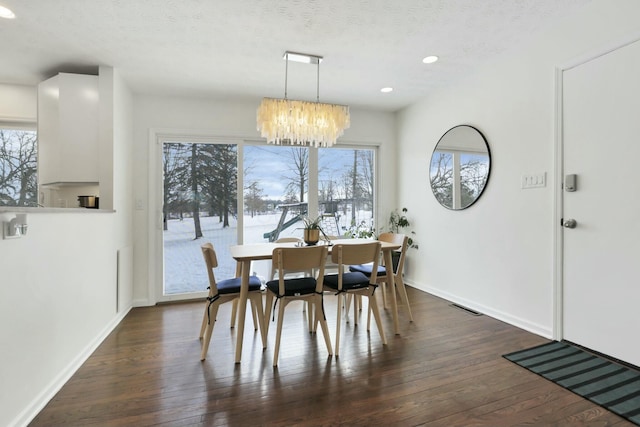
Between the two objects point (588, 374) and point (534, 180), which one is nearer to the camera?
point (588, 374)

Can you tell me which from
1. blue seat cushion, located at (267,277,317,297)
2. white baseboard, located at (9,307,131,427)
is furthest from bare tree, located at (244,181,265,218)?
white baseboard, located at (9,307,131,427)

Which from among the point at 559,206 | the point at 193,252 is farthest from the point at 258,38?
the point at 559,206

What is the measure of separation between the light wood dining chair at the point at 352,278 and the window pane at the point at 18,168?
338 cm

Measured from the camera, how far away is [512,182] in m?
2.99

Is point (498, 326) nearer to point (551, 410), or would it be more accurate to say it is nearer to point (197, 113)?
point (551, 410)

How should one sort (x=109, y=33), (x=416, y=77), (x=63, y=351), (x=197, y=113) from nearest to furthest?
(x=63, y=351) < (x=109, y=33) < (x=416, y=77) < (x=197, y=113)

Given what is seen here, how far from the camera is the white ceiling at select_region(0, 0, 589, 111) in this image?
2.26 meters

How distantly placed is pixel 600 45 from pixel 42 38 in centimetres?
431

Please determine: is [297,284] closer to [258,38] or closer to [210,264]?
[210,264]

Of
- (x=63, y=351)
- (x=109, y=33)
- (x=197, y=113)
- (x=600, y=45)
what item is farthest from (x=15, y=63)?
(x=600, y=45)

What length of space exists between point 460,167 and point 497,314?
63.0 inches

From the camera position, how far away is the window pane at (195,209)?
154 inches

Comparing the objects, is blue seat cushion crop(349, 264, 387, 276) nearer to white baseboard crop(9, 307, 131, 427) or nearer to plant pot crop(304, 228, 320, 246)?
plant pot crop(304, 228, 320, 246)

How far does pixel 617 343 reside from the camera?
2.21 meters
